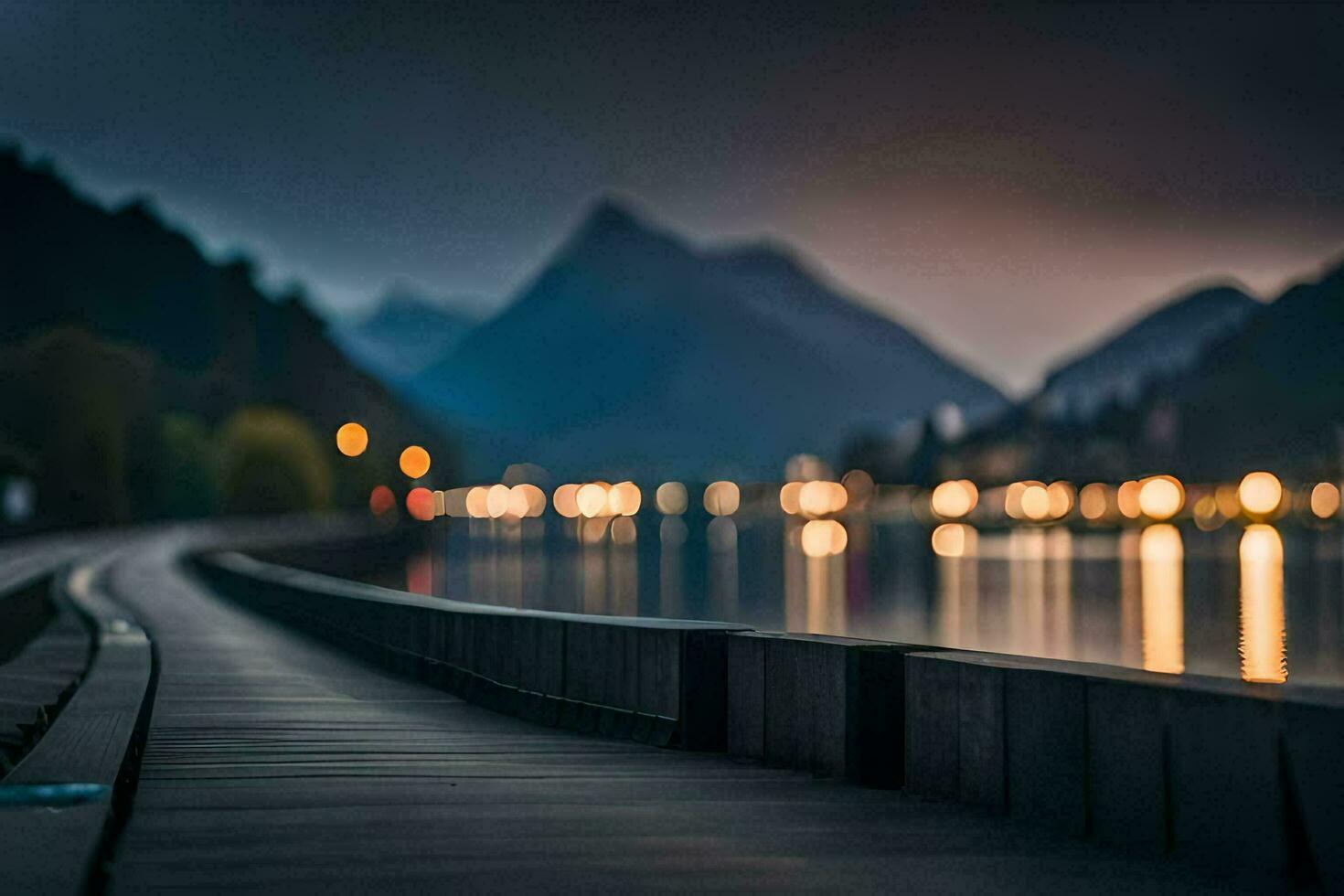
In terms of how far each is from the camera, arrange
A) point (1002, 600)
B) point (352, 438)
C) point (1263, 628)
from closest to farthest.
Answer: point (1263, 628) < point (1002, 600) < point (352, 438)

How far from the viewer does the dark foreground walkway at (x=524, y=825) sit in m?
8.59

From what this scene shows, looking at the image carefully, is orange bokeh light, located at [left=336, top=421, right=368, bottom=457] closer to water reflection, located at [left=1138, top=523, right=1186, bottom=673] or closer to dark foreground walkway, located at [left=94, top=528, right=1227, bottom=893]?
water reflection, located at [left=1138, top=523, right=1186, bottom=673]

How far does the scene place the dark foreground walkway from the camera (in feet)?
28.2

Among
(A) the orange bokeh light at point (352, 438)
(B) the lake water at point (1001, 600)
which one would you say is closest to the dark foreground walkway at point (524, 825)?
(B) the lake water at point (1001, 600)

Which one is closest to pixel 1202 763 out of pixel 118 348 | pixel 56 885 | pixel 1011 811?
pixel 1011 811

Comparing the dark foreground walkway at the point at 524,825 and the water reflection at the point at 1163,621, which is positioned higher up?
the dark foreground walkway at the point at 524,825

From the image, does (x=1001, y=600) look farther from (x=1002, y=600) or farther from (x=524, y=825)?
(x=524, y=825)

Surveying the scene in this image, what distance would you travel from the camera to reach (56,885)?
7.15 meters

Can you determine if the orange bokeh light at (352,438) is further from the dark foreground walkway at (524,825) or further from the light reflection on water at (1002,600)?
the dark foreground walkway at (524,825)

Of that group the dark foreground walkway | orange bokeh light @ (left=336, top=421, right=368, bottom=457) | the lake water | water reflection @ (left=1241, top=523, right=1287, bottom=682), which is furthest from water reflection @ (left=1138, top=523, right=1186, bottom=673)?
orange bokeh light @ (left=336, top=421, right=368, bottom=457)

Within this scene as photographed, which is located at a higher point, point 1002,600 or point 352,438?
point 352,438

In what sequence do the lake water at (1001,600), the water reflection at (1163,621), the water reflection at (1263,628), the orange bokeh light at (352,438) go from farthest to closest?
the orange bokeh light at (352,438) < the lake water at (1001,600) < the water reflection at (1163,621) < the water reflection at (1263,628)

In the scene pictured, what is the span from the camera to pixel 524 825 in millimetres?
10148

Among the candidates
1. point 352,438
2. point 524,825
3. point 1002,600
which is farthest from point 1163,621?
point 352,438
